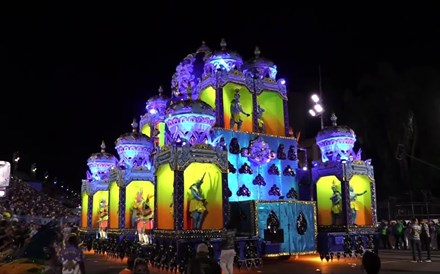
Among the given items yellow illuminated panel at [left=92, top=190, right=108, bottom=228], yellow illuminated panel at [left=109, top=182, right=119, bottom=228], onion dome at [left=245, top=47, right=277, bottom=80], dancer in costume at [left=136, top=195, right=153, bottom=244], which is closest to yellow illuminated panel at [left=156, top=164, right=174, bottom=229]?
dancer in costume at [left=136, top=195, right=153, bottom=244]

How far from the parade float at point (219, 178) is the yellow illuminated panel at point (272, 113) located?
0.18 ft

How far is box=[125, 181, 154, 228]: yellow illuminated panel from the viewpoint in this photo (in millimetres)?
21781

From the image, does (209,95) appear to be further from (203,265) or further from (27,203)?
(27,203)

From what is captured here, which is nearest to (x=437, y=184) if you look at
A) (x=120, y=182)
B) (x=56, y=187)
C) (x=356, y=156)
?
(x=356, y=156)

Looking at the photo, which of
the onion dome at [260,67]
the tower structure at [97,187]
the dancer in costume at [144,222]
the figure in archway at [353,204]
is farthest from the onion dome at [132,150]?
the figure in archway at [353,204]

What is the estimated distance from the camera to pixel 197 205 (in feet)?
49.2

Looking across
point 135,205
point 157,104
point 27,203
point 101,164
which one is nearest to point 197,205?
point 135,205

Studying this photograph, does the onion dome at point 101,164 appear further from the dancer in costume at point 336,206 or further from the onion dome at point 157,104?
the dancer in costume at point 336,206

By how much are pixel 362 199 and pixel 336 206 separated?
6.42 ft

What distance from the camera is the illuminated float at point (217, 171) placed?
49.0 feet

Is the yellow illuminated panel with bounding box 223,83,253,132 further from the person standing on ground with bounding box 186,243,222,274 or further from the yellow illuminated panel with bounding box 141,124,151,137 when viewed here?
the person standing on ground with bounding box 186,243,222,274

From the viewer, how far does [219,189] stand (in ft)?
51.4

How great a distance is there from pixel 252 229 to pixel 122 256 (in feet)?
26.2

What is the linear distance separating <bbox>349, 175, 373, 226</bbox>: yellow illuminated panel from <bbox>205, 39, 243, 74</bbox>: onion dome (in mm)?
8541
